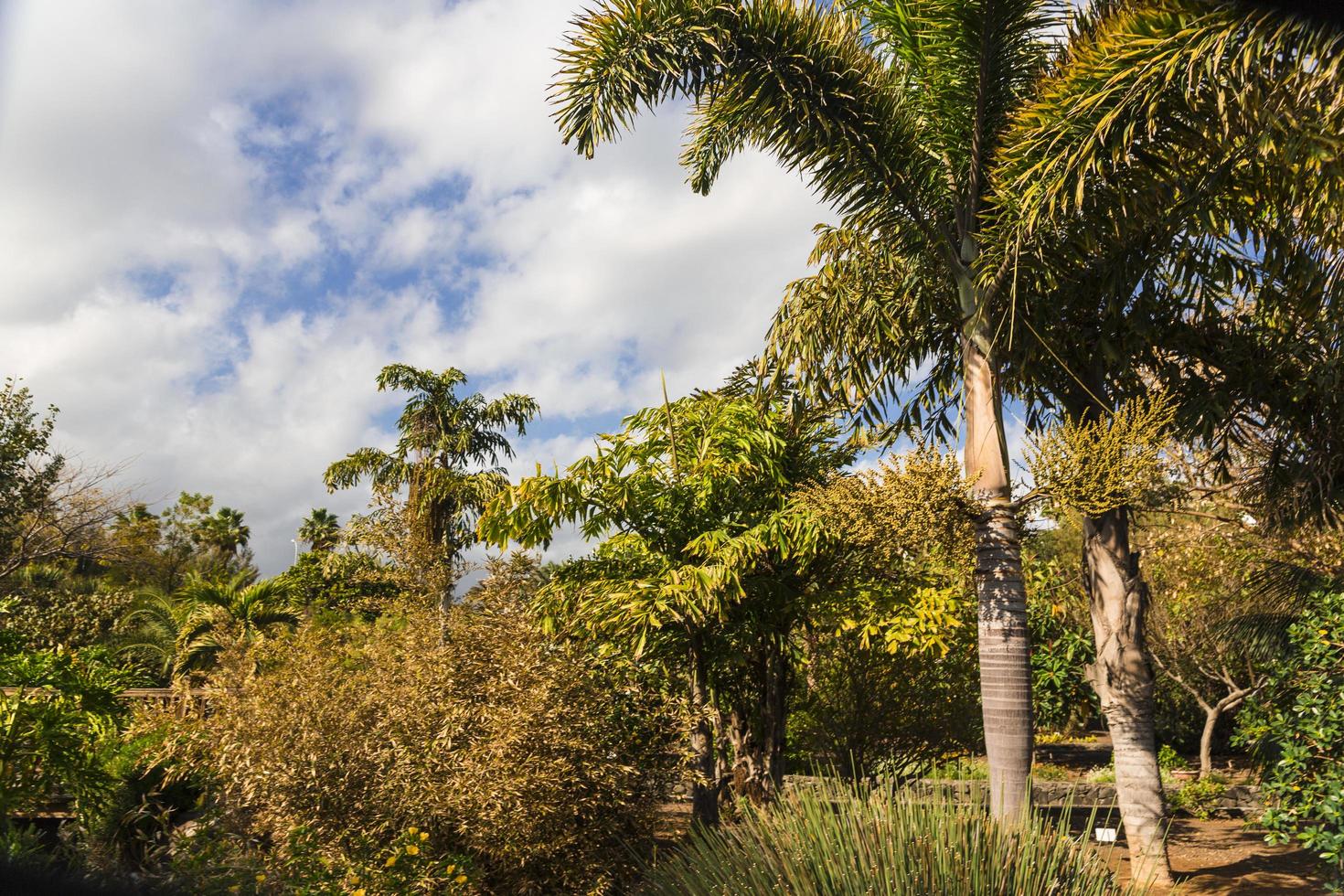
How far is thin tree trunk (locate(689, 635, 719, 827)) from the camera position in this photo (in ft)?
24.9

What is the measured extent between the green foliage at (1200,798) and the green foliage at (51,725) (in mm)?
12947

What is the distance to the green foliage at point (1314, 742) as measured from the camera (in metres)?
6.21

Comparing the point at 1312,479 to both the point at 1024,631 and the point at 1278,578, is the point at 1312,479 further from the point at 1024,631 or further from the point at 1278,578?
the point at 1024,631

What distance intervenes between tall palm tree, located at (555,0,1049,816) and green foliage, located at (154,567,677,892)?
2875 mm

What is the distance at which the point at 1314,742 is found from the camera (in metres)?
6.47

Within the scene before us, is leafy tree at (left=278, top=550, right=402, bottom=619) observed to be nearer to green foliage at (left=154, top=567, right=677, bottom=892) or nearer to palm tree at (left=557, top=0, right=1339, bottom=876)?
green foliage at (left=154, top=567, right=677, bottom=892)

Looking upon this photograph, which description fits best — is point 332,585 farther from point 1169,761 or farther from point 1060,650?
point 1169,761

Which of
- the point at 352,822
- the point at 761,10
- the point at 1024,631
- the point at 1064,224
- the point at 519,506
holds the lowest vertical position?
the point at 352,822

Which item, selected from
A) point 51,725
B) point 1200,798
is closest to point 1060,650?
point 1200,798

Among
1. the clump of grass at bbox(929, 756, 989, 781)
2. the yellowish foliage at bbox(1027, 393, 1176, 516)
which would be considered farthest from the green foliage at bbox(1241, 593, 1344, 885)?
the clump of grass at bbox(929, 756, 989, 781)

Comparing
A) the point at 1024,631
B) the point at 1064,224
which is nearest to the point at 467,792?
the point at 1024,631

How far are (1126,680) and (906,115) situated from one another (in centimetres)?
511

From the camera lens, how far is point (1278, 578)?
24.5ft

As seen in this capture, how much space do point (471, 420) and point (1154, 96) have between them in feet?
57.9
